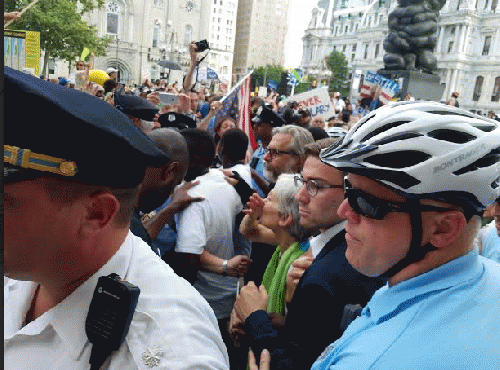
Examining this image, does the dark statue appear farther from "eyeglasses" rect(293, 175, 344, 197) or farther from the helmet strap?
the helmet strap

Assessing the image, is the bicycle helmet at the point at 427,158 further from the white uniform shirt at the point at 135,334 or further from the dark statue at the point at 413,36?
the dark statue at the point at 413,36

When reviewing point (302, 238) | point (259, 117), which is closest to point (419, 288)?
point (302, 238)

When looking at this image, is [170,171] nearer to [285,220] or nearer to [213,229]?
[213,229]

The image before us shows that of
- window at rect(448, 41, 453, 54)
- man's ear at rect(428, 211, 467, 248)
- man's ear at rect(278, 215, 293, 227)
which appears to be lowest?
man's ear at rect(278, 215, 293, 227)

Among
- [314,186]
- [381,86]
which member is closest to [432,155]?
[314,186]

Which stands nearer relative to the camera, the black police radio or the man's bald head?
the black police radio

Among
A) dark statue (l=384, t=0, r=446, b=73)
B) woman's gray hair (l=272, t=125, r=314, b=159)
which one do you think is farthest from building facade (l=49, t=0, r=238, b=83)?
woman's gray hair (l=272, t=125, r=314, b=159)

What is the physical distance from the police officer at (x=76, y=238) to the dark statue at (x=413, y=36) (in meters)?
10.9

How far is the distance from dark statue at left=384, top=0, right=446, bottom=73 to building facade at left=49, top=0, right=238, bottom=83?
54.1 meters

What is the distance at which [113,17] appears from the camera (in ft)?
212

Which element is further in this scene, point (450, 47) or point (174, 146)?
point (450, 47)

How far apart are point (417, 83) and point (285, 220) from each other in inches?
362

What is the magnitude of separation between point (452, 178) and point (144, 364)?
3.55 feet

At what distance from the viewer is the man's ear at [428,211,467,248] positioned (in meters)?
1.39
